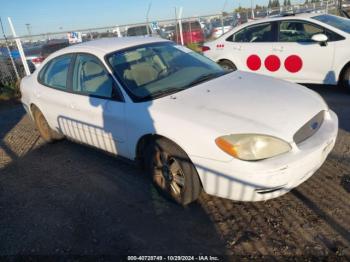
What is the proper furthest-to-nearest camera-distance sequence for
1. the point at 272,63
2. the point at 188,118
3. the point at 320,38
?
the point at 272,63 < the point at 320,38 < the point at 188,118

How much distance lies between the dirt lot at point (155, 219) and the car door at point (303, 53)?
213 centimetres

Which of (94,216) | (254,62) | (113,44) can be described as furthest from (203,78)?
(254,62)

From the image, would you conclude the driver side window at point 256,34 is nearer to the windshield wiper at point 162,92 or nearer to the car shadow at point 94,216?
Answer: the windshield wiper at point 162,92

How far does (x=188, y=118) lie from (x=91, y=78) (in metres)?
1.62

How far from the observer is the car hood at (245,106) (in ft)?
9.01

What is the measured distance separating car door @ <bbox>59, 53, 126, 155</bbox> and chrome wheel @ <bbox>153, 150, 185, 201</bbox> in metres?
0.53

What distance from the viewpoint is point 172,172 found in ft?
10.4

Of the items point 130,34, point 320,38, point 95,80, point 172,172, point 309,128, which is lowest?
point 130,34

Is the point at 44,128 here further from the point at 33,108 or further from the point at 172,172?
the point at 172,172

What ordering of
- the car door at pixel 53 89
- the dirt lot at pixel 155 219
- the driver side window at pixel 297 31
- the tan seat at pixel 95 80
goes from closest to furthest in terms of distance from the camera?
the dirt lot at pixel 155 219 < the tan seat at pixel 95 80 < the car door at pixel 53 89 < the driver side window at pixel 297 31

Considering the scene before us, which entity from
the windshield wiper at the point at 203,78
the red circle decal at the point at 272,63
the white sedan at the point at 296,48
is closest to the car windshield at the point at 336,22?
the white sedan at the point at 296,48

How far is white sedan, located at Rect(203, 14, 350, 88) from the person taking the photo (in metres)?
5.96

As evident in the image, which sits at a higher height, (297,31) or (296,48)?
(297,31)

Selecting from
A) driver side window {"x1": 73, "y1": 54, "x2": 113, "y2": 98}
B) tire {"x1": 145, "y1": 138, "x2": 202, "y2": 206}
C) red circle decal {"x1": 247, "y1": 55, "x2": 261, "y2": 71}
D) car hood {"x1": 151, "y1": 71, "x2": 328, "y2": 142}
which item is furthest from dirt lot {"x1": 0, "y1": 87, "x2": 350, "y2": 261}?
red circle decal {"x1": 247, "y1": 55, "x2": 261, "y2": 71}
